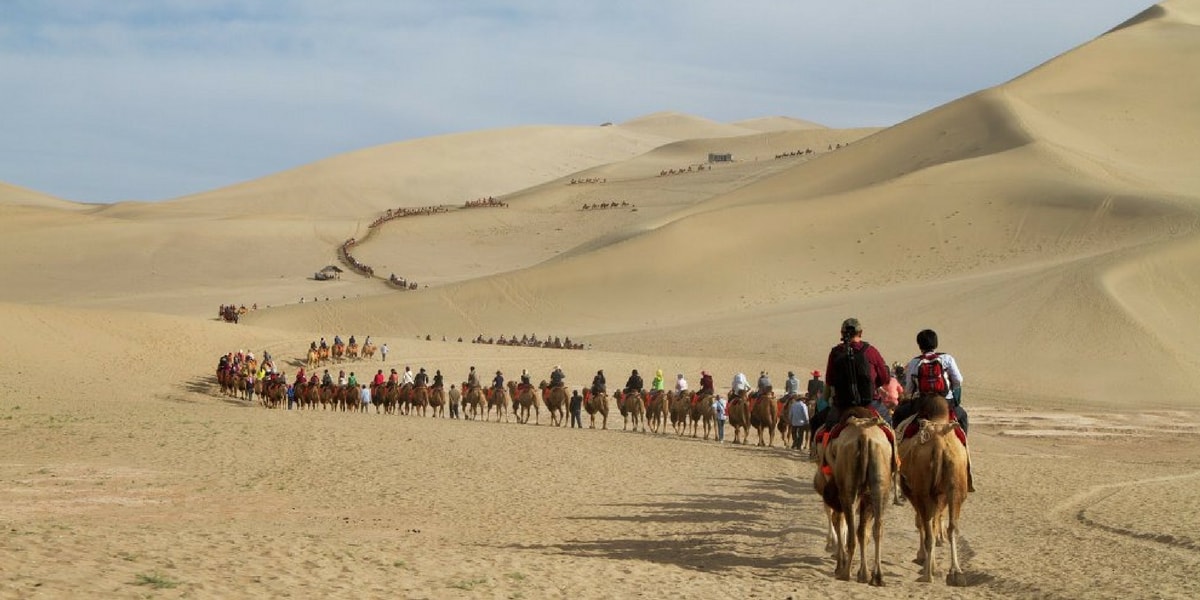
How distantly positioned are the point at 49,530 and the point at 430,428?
19069mm

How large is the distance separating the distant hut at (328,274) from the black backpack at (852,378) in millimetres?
76024

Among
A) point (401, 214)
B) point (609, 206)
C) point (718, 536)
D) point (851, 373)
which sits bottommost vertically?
point (718, 536)

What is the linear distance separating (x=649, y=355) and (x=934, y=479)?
40.4 meters

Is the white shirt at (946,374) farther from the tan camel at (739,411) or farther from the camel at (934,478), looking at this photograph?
the tan camel at (739,411)

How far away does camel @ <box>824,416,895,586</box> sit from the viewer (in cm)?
1210

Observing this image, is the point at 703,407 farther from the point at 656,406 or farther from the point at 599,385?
the point at 599,385

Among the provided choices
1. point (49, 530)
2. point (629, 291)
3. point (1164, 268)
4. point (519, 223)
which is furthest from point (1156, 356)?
point (519, 223)

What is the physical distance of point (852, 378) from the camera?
12.8 meters

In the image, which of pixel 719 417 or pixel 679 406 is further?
pixel 679 406

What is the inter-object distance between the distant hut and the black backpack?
Result: 76024mm

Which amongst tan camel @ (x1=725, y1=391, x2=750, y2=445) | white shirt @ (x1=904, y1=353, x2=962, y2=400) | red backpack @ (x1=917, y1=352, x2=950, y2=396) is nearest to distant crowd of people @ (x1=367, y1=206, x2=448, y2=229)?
tan camel @ (x1=725, y1=391, x2=750, y2=445)

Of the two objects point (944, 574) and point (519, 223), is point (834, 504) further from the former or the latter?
point (519, 223)

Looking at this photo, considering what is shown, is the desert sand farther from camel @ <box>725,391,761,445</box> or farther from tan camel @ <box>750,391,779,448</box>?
camel @ <box>725,391,761,445</box>

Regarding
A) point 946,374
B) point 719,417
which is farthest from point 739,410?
point 946,374
